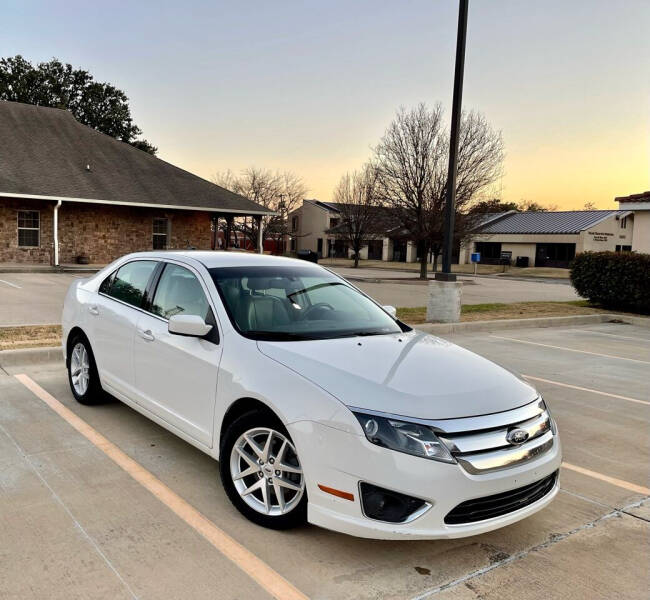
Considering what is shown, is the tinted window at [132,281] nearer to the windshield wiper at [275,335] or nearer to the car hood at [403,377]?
the windshield wiper at [275,335]

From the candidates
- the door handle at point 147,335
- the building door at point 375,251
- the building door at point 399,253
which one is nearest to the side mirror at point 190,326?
the door handle at point 147,335

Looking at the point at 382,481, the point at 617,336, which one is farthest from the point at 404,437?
the point at 617,336

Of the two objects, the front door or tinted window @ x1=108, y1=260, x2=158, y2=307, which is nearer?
the front door

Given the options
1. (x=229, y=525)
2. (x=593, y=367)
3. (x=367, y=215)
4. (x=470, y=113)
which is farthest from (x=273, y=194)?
(x=229, y=525)

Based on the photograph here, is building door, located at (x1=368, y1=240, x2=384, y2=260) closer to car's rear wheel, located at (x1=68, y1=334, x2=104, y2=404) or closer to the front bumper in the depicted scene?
car's rear wheel, located at (x1=68, y1=334, x2=104, y2=404)

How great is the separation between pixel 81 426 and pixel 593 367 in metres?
7.00

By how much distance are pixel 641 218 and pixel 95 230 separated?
2309 centimetres

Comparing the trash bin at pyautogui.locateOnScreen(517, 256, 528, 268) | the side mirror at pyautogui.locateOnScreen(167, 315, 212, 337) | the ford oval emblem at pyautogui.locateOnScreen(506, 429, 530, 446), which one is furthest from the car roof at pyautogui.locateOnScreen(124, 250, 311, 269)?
the trash bin at pyautogui.locateOnScreen(517, 256, 528, 268)

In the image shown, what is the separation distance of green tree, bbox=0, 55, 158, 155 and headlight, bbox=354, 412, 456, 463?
1881 inches

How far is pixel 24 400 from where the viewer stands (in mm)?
5574

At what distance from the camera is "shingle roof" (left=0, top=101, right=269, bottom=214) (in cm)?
2436

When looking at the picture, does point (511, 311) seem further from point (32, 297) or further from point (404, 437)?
point (404, 437)

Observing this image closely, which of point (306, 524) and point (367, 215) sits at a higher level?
point (367, 215)

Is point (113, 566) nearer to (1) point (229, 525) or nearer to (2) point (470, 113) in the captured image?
(1) point (229, 525)
